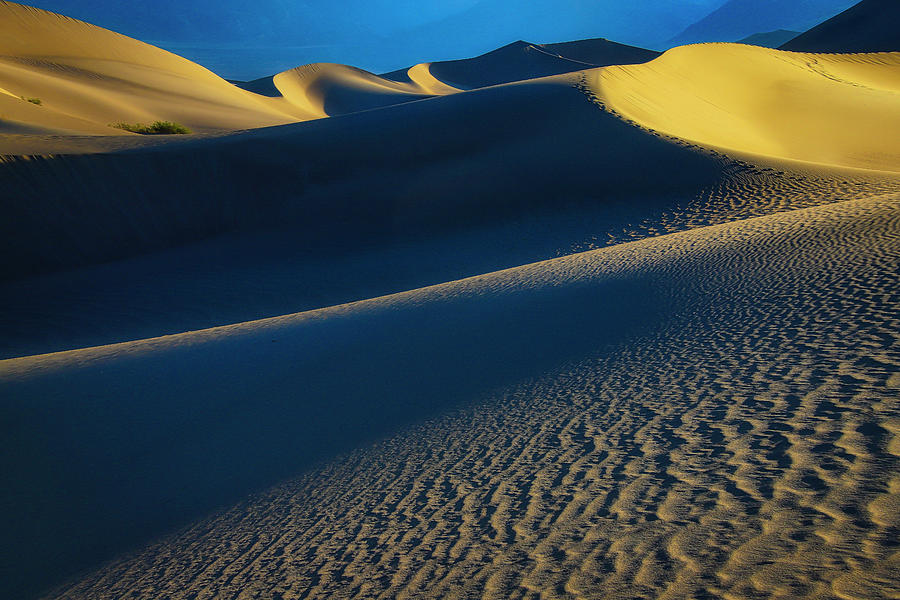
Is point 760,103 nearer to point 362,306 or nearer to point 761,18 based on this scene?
point 362,306

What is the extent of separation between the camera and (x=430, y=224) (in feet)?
43.6

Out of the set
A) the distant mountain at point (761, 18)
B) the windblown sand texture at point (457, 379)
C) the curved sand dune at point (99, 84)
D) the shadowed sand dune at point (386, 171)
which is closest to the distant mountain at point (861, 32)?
the shadowed sand dune at point (386, 171)

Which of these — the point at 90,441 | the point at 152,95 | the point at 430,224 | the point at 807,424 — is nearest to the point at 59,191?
the point at 430,224

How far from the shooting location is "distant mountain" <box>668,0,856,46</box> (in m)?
168

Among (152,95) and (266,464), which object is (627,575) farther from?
(152,95)

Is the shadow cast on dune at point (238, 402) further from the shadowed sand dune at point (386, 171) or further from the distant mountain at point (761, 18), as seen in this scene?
the distant mountain at point (761, 18)

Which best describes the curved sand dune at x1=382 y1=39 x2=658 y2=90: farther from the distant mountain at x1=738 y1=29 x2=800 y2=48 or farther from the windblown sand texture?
the distant mountain at x1=738 y1=29 x2=800 y2=48

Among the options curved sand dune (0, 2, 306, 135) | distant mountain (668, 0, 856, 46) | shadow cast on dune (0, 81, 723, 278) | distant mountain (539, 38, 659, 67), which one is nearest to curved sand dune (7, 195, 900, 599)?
shadow cast on dune (0, 81, 723, 278)

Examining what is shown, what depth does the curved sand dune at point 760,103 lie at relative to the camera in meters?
18.1

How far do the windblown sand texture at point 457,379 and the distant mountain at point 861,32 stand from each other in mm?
44105

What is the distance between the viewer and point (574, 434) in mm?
3701

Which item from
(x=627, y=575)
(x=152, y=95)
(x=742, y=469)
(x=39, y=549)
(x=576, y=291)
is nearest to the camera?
(x=627, y=575)

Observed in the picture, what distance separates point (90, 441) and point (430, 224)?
938 cm

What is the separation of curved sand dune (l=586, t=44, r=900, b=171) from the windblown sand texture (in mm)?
4858
